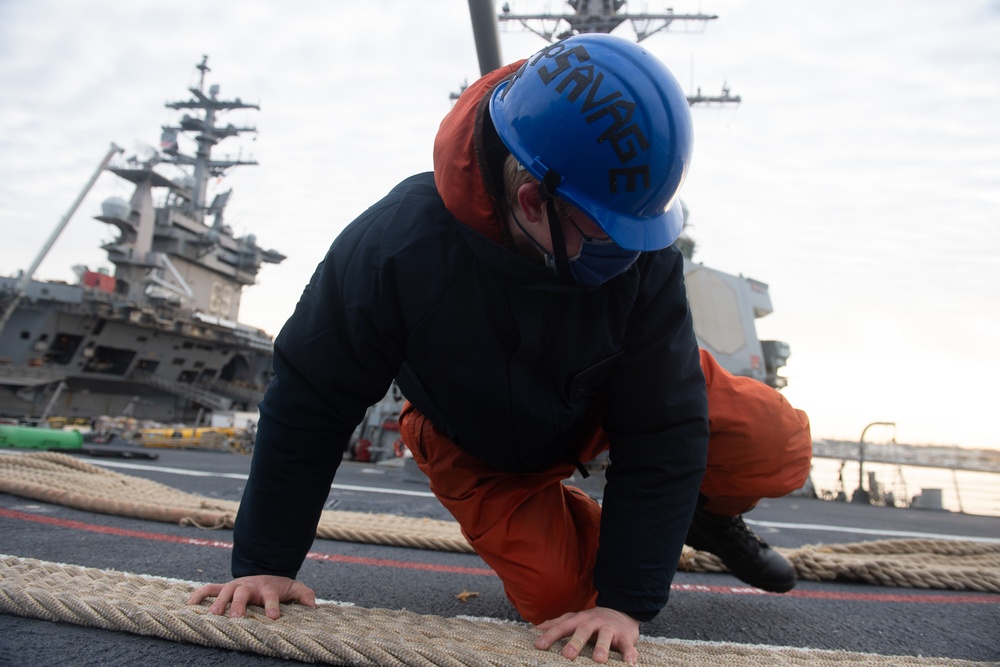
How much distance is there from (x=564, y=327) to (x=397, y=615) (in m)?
0.70

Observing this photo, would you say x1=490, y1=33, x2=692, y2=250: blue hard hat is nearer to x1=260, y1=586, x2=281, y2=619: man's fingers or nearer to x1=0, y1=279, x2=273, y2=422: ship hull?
x1=260, y1=586, x2=281, y2=619: man's fingers

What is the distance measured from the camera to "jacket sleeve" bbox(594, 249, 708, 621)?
132 centimetres

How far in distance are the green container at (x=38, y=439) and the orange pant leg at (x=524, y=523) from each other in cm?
593

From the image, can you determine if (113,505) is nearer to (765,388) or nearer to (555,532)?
(555,532)

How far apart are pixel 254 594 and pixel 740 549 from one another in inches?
51.9

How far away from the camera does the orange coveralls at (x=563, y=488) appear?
1498mm

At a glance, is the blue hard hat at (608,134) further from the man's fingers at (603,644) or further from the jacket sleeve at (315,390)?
the man's fingers at (603,644)

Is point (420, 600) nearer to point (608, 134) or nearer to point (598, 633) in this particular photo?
point (598, 633)

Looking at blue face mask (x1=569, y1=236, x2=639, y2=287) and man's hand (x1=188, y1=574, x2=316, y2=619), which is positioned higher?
blue face mask (x1=569, y1=236, x2=639, y2=287)

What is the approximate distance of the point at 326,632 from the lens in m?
1.15

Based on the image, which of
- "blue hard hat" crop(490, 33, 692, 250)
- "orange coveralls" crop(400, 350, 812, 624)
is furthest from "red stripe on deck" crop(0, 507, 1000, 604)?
"blue hard hat" crop(490, 33, 692, 250)

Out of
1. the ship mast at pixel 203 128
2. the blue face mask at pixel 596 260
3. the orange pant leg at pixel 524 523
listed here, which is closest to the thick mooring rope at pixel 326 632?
the orange pant leg at pixel 524 523

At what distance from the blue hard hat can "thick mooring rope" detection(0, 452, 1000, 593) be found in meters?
1.73

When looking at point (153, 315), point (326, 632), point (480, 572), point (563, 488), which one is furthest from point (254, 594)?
point (153, 315)
